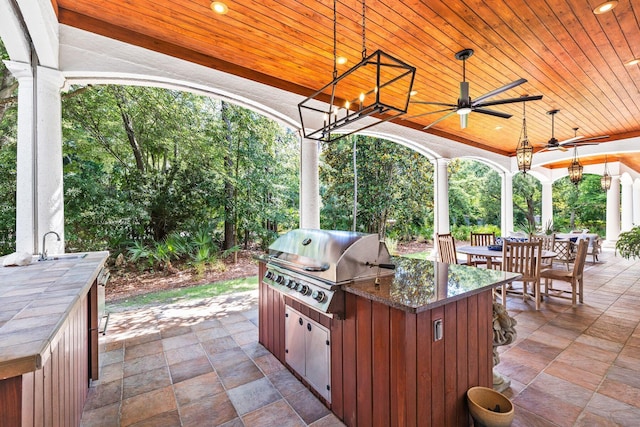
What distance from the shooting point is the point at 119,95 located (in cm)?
565

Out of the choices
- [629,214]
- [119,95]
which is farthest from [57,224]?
[629,214]

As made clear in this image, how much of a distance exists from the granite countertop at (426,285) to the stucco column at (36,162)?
277 centimetres

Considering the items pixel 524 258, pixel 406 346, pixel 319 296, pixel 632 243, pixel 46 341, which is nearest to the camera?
pixel 46 341

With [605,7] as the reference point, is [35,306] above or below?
below

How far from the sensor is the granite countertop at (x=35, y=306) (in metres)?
0.81

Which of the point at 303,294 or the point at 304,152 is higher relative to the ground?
the point at 304,152

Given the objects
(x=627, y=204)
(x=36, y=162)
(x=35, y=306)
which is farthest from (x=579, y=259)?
(x=627, y=204)

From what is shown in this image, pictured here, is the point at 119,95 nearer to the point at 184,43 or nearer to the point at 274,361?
the point at 184,43

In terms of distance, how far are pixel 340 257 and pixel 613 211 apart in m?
12.1

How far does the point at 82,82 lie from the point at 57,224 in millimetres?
1526

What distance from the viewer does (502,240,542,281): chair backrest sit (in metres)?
3.73

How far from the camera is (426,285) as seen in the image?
5.77ft

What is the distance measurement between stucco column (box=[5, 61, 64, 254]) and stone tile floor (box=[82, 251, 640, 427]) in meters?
1.27

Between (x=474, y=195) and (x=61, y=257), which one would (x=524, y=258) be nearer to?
(x=61, y=257)
